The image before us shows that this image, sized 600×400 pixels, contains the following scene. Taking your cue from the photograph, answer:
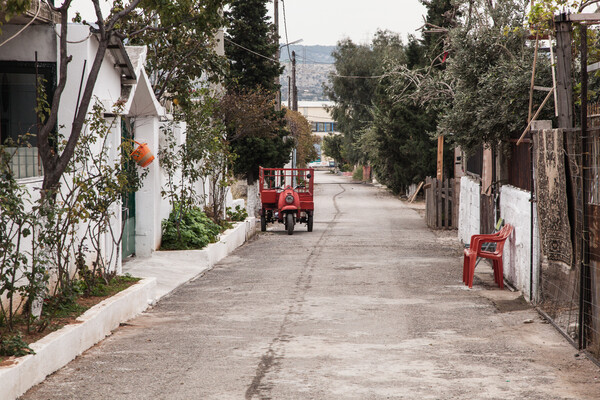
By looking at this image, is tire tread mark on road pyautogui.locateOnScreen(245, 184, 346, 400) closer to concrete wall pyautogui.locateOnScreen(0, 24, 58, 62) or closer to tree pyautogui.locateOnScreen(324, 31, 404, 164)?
concrete wall pyautogui.locateOnScreen(0, 24, 58, 62)

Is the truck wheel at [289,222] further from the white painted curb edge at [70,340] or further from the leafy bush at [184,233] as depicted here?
the white painted curb edge at [70,340]

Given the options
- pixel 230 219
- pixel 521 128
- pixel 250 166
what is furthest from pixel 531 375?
pixel 250 166

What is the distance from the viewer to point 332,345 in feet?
27.3

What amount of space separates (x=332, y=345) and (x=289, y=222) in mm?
14526

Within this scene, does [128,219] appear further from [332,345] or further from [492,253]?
[332,345]

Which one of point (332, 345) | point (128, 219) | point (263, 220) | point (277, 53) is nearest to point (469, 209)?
point (263, 220)

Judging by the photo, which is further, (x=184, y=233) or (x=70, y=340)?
(x=184, y=233)

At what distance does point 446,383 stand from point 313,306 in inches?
165

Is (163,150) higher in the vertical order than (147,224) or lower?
higher

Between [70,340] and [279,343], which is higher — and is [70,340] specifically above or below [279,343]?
above

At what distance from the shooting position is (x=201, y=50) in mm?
16609

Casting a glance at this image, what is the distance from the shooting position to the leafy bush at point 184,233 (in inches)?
621

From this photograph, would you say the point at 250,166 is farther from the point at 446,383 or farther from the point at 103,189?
the point at 446,383

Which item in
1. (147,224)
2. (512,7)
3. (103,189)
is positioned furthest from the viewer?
(512,7)
